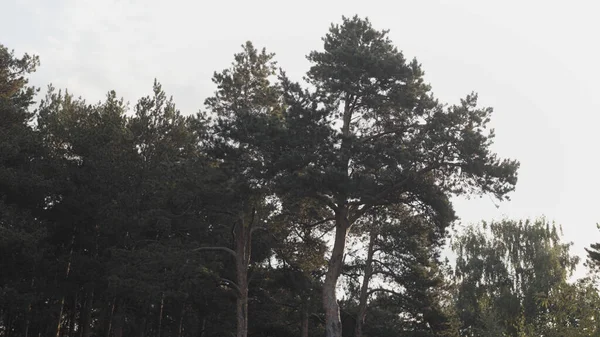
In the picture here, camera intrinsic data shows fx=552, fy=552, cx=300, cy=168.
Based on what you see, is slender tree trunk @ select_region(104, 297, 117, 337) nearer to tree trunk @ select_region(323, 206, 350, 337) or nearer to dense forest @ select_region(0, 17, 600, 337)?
dense forest @ select_region(0, 17, 600, 337)

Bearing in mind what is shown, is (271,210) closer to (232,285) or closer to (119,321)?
(232,285)

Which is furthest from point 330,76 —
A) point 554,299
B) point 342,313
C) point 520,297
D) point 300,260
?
point 520,297

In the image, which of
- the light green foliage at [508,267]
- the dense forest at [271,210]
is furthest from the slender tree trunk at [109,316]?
the light green foliage at [508,267]

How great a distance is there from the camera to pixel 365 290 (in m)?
29.5

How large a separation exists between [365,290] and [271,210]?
8.79 m

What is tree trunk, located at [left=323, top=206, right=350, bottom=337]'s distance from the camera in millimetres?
19562

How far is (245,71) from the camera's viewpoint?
27.4 m

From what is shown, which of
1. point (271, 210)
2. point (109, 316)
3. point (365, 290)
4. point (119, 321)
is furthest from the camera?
point (109, 316)

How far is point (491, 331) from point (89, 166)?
2151 cm

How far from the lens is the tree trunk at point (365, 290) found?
28536mm

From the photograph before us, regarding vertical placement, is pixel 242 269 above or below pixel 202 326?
above

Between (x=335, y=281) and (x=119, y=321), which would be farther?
(x=119, y=321)

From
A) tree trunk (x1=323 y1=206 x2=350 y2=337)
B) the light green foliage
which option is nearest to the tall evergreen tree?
tree trunk (x1=323 y1=206 x2=350 y2=337)

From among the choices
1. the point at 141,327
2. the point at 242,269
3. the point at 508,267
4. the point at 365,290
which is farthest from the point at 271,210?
the point at 508,267
